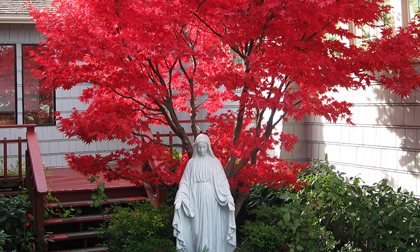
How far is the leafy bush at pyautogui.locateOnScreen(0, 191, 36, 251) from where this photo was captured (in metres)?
6.44

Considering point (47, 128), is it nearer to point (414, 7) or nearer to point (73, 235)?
point (73, 235)

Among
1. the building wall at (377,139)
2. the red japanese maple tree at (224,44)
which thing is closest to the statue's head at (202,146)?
the red japanese maple tree at (224,44)

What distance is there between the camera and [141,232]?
19.3 ft

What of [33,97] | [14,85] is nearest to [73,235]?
[33,97]

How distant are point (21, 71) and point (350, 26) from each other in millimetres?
7406

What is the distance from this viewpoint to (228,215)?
209 inches

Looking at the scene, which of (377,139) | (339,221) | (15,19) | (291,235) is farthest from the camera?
(15,19)

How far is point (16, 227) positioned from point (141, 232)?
6.97 feet

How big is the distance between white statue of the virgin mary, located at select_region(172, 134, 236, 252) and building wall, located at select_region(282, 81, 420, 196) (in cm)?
300

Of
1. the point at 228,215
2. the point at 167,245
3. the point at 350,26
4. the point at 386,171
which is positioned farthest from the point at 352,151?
the point at 167,245

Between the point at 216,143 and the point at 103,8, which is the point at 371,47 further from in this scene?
the point at 103,8

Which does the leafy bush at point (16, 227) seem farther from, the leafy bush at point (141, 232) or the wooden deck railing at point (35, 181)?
the leafy bush at point (141, 232)

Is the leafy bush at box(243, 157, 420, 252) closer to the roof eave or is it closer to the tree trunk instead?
the tree trunk

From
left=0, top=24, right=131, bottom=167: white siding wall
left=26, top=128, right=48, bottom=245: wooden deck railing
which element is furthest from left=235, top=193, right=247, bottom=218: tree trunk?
left=0, top=24, right=131, bottom=167: white siding wall
